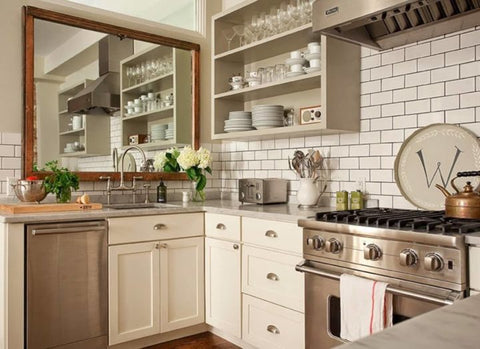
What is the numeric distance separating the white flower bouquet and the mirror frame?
0.30 feet

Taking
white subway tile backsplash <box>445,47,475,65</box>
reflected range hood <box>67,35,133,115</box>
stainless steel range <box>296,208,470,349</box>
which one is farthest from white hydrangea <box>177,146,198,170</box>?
white subway tile backsplash <box>445,47,475,65</box>

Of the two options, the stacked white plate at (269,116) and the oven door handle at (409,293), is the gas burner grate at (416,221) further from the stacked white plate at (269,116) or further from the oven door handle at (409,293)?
the stacked white plate at (269,116)

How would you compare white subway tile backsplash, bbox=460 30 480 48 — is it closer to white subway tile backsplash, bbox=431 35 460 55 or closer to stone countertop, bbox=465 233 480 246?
white subway tile backsplash, bbox=431 35 460 55

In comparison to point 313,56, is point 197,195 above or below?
below

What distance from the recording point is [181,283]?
9.71 feet

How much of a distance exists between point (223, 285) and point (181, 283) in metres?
0.28

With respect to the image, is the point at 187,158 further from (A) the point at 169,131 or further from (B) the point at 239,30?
(B) the point at 239,30

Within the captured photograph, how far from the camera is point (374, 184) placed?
2699mm

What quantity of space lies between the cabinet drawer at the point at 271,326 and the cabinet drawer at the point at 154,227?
0.59m

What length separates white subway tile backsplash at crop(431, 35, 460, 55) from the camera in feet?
7.64

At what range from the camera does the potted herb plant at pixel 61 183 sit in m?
2.87

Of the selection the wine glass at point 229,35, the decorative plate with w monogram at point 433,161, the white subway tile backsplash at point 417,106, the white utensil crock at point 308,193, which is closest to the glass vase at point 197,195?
the white utensil crock at point 308,193

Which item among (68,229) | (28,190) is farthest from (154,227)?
(28,190)

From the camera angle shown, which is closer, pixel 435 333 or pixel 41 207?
pixel 435 333
